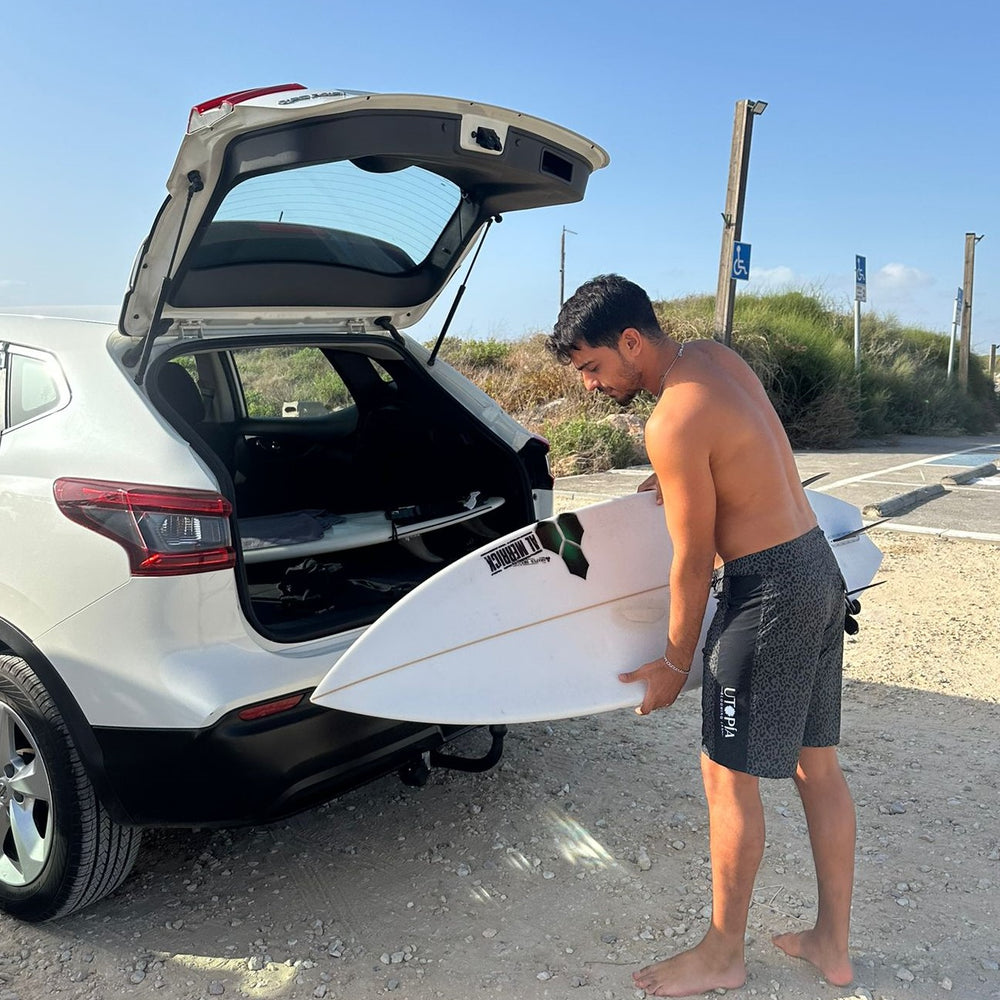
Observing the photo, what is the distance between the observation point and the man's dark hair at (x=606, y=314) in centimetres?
228

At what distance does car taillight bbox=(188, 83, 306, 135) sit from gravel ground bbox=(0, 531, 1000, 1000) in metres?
2.18

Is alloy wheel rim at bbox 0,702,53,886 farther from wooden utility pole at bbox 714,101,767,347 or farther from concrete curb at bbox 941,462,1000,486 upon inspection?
concrete curb at bbox 941,462,1000,486

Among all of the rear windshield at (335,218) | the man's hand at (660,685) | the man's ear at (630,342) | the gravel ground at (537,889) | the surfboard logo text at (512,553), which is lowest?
the gravel ground at (537,889)

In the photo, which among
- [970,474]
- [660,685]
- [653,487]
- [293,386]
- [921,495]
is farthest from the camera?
[970,474]

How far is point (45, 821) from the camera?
2.60m

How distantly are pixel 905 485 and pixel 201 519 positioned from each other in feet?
30.5

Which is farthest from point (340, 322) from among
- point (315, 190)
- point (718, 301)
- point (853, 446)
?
point (853, 446)

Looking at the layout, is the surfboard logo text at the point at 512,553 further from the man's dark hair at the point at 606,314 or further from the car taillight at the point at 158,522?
the car taillight at the point at 158,522

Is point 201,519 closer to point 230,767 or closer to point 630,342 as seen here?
point 230,767

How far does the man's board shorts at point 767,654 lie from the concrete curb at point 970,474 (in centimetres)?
928

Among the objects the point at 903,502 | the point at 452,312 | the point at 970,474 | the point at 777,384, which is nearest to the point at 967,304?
the point at 777,384

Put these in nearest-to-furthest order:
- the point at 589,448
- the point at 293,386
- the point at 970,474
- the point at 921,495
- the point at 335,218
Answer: the point at 335,218 < the point at 293,386 < the point at 921,495 < the point at 970,474 < the point at 589,448

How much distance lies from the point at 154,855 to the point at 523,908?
123 centimetres

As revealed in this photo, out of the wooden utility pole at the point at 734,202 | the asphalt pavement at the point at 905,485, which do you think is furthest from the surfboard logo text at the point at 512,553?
the wooden utility pole at the point at 734,202
